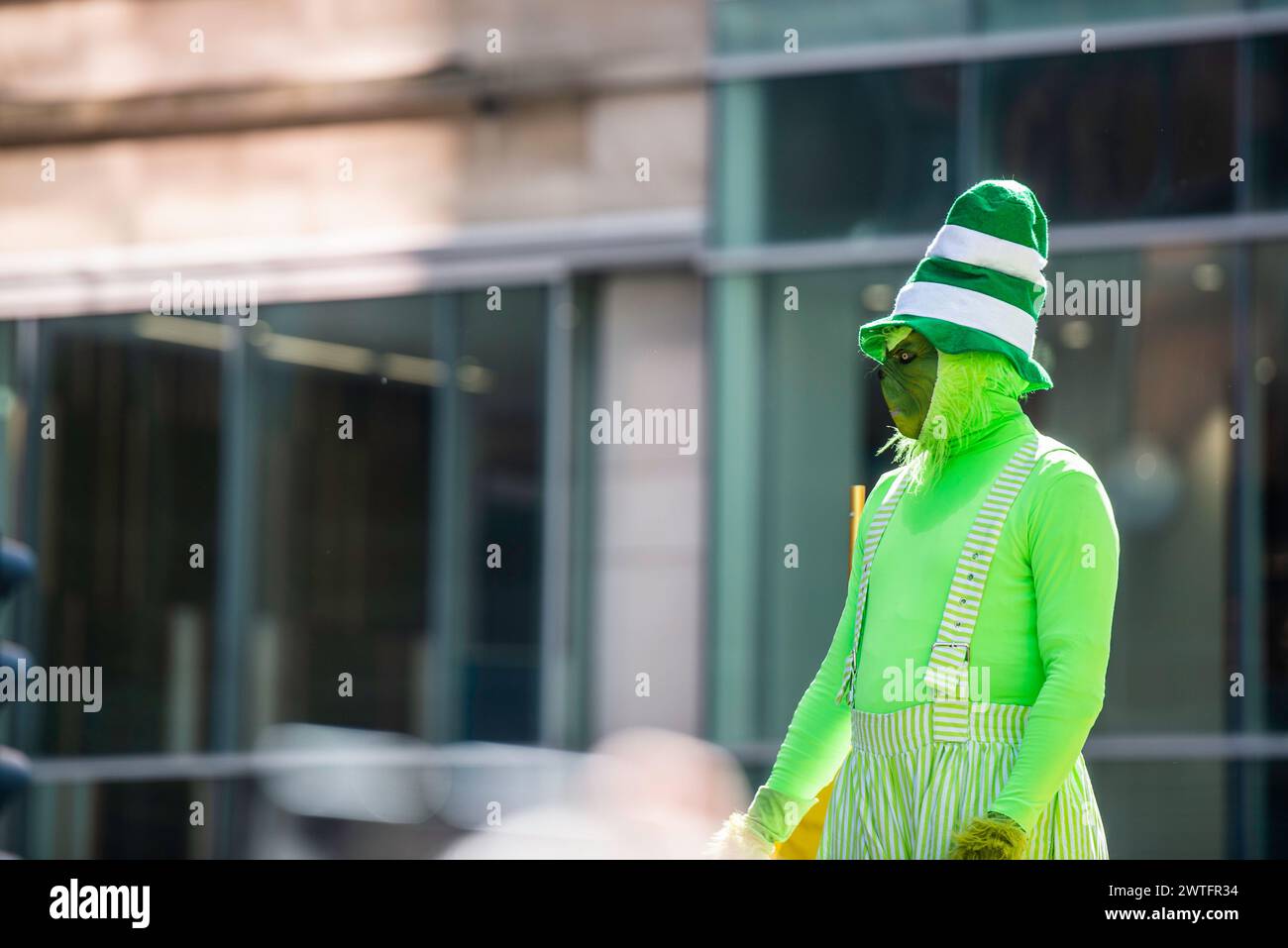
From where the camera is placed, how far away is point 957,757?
2.94 metres

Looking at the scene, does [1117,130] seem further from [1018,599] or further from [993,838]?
[993,838]

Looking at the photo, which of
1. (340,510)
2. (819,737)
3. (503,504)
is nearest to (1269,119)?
(503,504)

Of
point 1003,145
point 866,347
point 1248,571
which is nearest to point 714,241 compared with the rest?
point 1003,145

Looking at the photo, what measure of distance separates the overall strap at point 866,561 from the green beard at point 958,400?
0.16 feet

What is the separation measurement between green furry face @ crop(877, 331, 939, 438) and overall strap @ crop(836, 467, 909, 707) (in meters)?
0.09

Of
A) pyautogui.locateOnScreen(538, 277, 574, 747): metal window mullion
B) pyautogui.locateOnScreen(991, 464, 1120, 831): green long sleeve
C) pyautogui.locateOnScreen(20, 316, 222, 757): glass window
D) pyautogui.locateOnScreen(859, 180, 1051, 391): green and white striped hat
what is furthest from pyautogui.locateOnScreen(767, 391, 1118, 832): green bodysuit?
pyautogui.locateOnScreen(20, 316, 222, 757): glass window

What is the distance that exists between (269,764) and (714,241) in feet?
11.3

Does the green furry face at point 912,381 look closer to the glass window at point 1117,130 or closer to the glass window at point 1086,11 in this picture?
the glass window at point 1117,130

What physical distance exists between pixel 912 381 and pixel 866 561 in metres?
0.32

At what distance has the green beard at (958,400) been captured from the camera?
10.1 feet

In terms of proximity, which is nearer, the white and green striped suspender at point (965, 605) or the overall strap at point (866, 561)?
the white and green striped suspender at point (965, 605)

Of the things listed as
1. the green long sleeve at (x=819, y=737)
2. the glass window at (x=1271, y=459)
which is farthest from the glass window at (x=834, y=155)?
the green long sleeve at (x=819, y=737)
